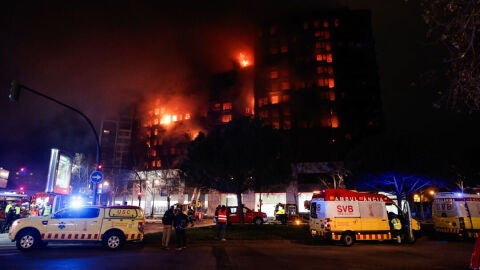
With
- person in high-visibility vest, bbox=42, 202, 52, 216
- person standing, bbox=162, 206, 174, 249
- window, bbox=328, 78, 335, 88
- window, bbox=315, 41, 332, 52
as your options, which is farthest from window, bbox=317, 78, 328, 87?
person standing, bbox=162, 206, 174, 249

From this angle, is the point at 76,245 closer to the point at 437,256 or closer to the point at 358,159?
the point at 437,256

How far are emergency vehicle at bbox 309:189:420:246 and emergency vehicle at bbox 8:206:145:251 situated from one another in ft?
28.5

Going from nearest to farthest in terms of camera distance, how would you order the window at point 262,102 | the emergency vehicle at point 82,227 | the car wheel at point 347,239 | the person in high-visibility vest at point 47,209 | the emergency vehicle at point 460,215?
the emergency vehicle at point 82,227 < the car wheel at point 347,239 < the emergency vehicle at point 460,215 < the person in high-visibility vest at point 47,209 < the window at point 262,102

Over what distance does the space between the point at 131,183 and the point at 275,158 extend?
151 ft

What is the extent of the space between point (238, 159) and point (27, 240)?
15.4 meters

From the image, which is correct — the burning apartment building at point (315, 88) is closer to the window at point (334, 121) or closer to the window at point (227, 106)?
the window at point (334, 121)

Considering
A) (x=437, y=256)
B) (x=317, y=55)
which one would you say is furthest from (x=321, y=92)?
(x=437, y=256)

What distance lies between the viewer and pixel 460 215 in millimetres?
17562

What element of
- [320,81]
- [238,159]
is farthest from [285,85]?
[238,159]

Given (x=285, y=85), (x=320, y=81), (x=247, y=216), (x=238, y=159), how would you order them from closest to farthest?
(x=238, y=159) < (x=247, y=216) < (x=320, y=81) < (x=285, y=85)

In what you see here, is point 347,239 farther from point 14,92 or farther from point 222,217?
point 14,92

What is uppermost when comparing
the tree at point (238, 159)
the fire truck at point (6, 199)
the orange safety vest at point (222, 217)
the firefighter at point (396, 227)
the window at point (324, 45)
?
the window at point (324, 45)

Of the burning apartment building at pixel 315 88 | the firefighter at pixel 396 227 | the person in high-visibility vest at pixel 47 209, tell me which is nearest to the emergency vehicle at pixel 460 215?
the firefighter at pixel 396 227

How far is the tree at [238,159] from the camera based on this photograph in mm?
25609
